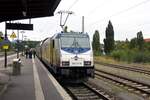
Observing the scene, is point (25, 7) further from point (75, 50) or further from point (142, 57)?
point (142, 57)

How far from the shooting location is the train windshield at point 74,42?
2302 cm

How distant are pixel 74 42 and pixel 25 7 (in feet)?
22.9

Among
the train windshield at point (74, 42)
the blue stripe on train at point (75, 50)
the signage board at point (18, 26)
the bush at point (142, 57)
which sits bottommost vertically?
the bush at point (142, 57)

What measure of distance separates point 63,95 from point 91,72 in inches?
289

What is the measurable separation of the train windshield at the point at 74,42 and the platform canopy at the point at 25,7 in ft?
7.22

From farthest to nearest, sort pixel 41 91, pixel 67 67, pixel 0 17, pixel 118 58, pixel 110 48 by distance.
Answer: pixel 110 48 < pixel 118 58 < pixel 67 67 < pixel 0 17 < pixel 41 91

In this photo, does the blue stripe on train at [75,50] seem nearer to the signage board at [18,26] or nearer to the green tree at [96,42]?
the signage board at [18,26]

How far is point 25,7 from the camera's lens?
16656 millimetres

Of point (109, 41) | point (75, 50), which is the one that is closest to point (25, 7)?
point (75, 50)

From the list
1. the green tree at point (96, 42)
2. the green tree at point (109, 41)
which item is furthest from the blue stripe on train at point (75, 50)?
the green tree at point (96, 42)

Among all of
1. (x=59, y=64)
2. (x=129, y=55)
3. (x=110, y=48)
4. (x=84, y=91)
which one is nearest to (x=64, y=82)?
(x=59, y=64)

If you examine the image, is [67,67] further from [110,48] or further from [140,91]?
[110,48]

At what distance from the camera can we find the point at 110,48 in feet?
318

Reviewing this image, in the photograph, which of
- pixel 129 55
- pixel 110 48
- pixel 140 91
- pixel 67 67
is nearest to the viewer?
pixel 140 91
